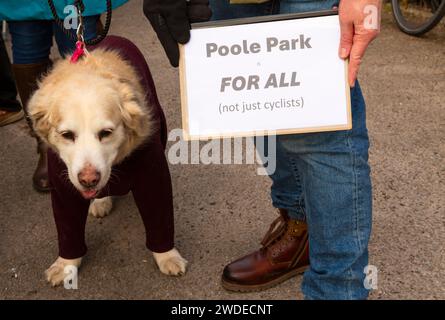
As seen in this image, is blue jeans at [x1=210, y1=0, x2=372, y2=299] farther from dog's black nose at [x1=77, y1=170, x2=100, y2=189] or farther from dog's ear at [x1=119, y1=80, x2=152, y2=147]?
dog's black nose at [x1=77, y1=170, x2=100, y2=189]

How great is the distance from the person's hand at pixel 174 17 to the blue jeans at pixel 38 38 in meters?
1.30

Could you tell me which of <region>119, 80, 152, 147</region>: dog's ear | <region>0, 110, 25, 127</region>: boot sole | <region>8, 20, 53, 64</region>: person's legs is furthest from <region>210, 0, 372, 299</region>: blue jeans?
<region>0, 110, 25, 127</region>: boot sole

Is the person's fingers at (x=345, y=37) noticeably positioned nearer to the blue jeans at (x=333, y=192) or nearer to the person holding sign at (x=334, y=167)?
the person holding sign at (x=334, y=167)

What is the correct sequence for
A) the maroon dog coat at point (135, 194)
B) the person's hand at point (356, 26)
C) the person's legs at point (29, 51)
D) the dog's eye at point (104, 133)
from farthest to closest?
the person's legs at point (29, 51) < the maroon dog coat at point (135, 194) < the dog's eye at point (104, 133) < the person's hand at point (356, 26)

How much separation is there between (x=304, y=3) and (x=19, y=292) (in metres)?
1.82

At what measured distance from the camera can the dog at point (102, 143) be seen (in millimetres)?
2164

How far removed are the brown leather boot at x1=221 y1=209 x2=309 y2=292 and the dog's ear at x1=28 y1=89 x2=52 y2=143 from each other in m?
1.01

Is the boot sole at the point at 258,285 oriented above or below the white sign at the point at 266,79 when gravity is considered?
below

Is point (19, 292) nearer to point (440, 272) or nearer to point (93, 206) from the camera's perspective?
point (93, 206)

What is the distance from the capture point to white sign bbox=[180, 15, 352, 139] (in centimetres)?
176

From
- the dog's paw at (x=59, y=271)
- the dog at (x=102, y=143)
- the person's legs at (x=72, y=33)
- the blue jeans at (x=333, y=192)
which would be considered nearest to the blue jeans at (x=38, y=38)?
the person's legs at (x=72, y=33)

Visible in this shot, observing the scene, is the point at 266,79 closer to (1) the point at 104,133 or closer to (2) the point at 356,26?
(2) the point at 356,26

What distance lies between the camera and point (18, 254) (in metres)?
2.82

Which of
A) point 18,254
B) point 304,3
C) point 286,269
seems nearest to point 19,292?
point 18,254
